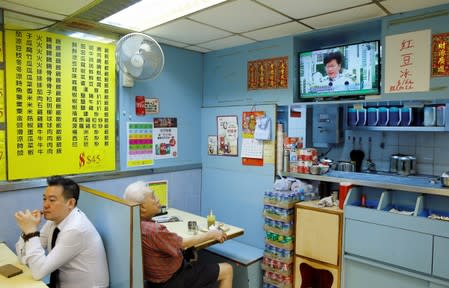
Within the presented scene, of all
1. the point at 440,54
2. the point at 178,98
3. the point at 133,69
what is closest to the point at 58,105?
the point at 133,69

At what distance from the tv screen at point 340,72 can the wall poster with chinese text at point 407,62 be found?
0.29 ft

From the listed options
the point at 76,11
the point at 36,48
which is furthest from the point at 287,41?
the point at 36,48

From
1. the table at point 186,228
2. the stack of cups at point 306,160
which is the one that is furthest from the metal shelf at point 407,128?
the table at point 186,228

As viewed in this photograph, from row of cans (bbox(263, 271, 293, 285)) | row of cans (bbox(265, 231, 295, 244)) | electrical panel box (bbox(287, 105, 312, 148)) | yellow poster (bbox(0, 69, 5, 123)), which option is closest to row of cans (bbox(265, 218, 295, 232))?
row of cans (bbox(265, 231, 295, 244))

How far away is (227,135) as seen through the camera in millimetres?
3736

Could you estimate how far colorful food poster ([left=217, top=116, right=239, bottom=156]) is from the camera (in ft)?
12.0

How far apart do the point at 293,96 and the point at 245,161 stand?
861mm

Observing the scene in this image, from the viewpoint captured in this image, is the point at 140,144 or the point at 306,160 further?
the point at 140,144

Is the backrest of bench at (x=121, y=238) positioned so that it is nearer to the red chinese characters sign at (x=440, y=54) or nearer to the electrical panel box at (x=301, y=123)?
the electrical panel box at (x=301, y=123)

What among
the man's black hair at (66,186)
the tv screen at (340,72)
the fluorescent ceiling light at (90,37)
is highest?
the fluorescent ceiling light at (90,37)

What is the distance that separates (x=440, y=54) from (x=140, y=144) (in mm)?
2667

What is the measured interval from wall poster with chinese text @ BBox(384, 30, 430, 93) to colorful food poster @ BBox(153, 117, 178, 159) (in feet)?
7.03

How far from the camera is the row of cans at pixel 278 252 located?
297cm

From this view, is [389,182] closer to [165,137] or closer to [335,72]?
[335,72]
